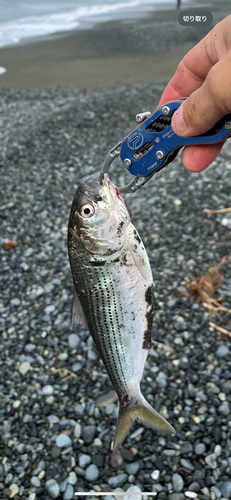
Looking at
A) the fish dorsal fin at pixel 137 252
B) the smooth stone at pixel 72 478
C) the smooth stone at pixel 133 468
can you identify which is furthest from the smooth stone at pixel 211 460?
the fish dorsal fin at pixel 137 252

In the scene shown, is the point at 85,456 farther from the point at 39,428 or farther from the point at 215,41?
the point at 215,41

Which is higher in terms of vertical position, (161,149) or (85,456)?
(161,149)

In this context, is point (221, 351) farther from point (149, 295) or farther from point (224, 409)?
point (149, 295)

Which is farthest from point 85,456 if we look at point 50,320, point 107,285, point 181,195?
point 181,195

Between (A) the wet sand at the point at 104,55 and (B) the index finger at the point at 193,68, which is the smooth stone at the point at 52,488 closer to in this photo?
(B) the index finger at the point at 193,68

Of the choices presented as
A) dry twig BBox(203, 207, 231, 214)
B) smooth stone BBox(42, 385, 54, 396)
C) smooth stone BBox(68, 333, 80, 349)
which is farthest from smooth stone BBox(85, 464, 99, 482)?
dry twig BBox(203, 207, 231, 214)
